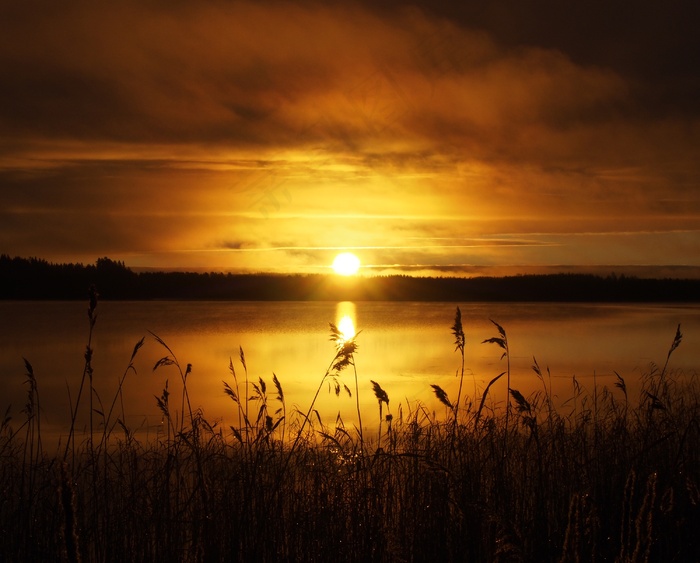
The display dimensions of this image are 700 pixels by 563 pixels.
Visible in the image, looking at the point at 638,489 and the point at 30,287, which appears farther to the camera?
the point at 30,287

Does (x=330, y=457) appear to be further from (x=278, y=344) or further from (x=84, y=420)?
(x=278, y=344)

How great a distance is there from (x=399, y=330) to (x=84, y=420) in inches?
981

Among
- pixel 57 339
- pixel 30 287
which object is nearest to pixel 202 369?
pixel 57 339

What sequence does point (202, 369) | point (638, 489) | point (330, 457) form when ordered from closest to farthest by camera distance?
1. point (638, 489)
2. point (330, 457)
3. point (202, 369)

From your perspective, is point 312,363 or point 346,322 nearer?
point 312,363

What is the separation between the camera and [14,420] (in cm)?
1086

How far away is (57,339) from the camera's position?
29.4 meters

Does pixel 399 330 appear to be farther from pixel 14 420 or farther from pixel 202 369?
pixel 14 420

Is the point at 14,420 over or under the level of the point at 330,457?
under

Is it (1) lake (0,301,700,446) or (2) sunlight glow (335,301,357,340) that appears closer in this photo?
(1) lake (0,301,700,446)

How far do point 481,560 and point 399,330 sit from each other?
31002 mm

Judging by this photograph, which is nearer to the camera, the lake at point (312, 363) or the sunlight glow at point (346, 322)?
the lake at point (312, 363)

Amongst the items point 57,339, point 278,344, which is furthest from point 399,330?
point 57,339

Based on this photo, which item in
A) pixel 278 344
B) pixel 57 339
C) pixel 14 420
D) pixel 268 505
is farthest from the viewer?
pixel 57 339
